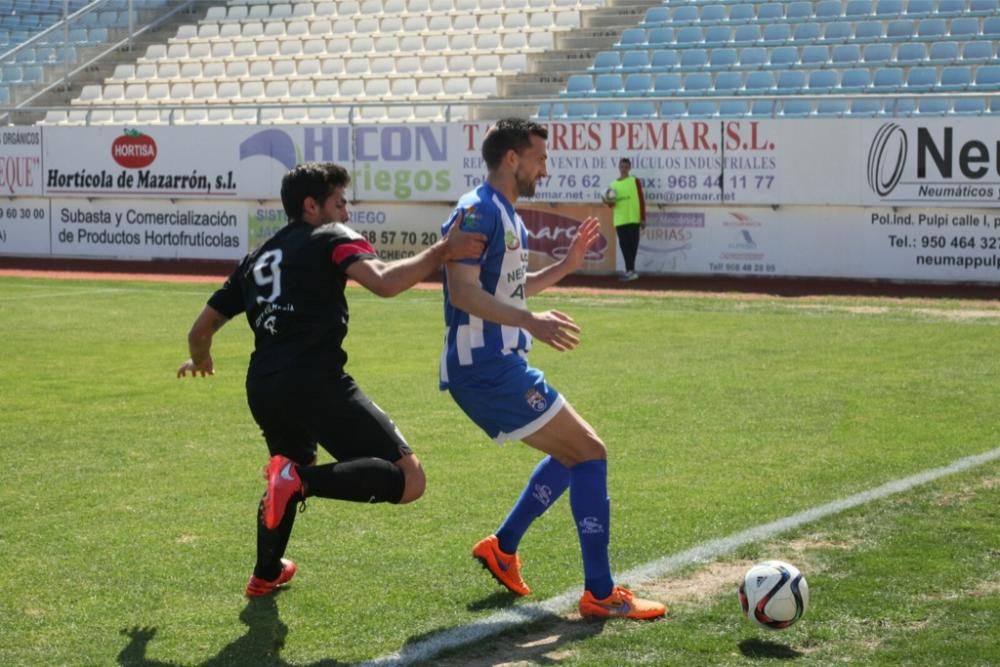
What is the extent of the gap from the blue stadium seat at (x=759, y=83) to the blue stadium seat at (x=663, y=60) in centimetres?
191

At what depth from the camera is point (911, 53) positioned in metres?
23.4

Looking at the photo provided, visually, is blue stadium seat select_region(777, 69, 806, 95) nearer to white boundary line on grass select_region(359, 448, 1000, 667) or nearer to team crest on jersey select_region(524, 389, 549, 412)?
white boundary line on grass select_region(359, 448, 1000, 667)

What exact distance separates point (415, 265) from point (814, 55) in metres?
20.3

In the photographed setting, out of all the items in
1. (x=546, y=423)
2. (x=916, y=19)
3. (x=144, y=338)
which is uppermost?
(x=916, y=19)

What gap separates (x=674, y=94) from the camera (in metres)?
24.8

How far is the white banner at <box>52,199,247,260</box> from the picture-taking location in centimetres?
2650

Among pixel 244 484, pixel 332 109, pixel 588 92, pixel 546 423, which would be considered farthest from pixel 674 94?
→ pixel 546 423

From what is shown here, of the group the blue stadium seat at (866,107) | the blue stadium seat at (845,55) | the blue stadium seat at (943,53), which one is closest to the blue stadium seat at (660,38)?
the blue stadium seat at (845,55)

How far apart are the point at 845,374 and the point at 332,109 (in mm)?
17586

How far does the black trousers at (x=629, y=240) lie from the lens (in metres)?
22.3

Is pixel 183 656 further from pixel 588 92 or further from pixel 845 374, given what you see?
pixel 588 92

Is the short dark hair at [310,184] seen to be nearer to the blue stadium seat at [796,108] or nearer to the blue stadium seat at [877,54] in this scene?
the blue stadium seat at [796,108]

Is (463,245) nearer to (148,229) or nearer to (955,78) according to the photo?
(955,78)

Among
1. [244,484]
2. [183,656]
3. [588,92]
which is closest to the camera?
[183,656]
